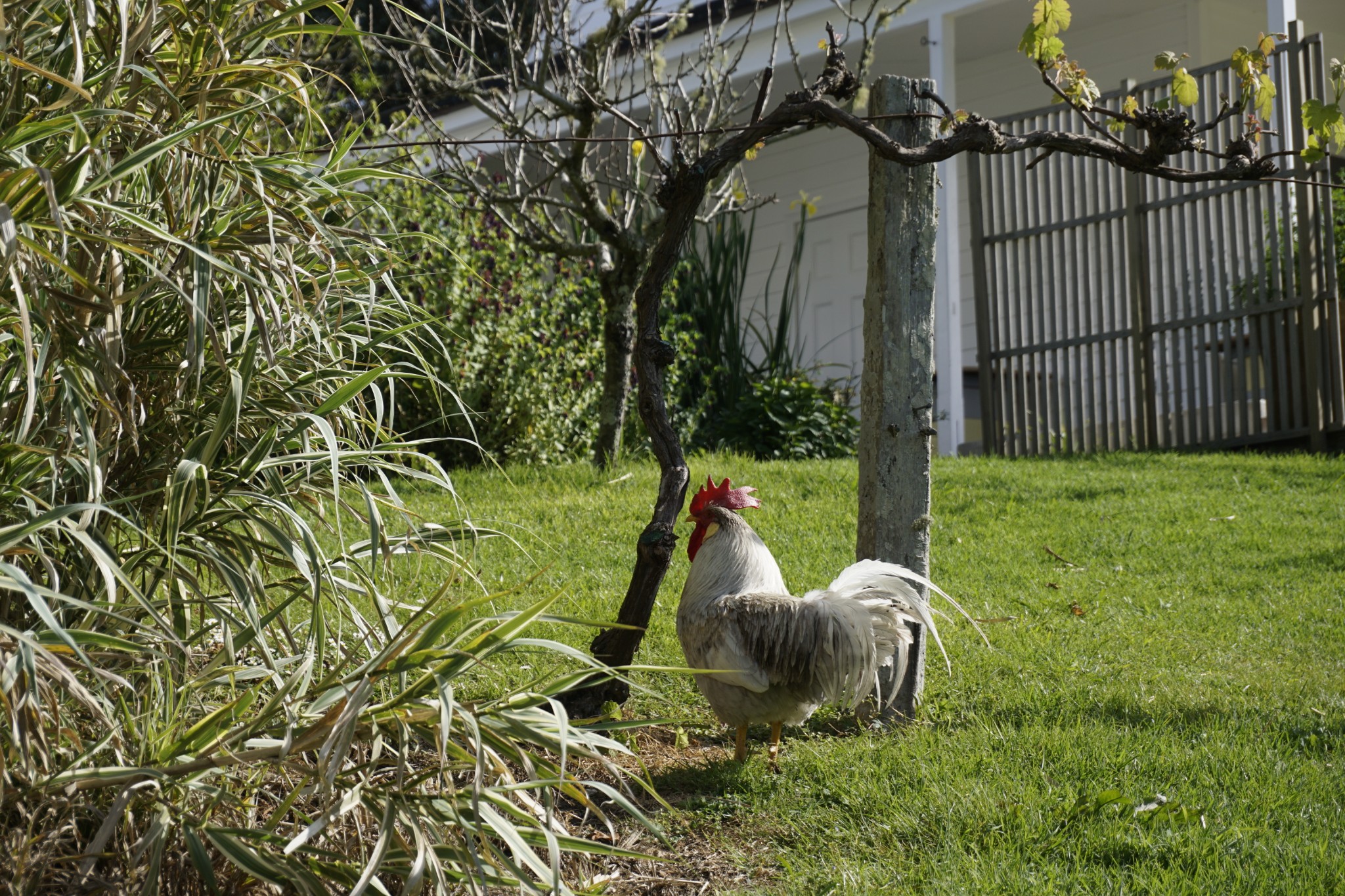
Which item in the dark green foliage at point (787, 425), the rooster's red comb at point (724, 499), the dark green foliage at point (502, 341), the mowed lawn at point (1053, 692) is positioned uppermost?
the dark green foliage at point (502, 341)

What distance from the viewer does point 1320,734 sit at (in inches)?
129

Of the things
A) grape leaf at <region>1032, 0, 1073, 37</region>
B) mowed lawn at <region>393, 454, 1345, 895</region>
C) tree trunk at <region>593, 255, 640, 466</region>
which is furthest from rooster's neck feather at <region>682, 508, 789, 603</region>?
tree trunk at <region>593, 255, 640, 466</region>

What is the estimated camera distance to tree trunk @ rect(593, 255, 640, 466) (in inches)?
252

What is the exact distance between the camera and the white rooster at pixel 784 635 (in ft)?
10.2

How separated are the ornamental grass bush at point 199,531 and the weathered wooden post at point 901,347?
1.38 meters

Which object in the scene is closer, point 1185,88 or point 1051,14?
point 1051,14

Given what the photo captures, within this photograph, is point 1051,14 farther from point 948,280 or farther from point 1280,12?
point 1280,12

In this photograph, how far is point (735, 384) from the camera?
905 centimetres

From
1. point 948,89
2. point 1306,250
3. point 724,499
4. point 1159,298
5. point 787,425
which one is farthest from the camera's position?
point 948,89

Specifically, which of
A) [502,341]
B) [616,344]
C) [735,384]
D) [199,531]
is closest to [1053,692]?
[199,531]

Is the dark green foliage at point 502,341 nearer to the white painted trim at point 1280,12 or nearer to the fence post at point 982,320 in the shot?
the fence post at point 982,320

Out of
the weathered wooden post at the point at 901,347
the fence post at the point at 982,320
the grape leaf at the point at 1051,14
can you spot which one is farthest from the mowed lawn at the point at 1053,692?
the grape leaf at the point at 1051,14

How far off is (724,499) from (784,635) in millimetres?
527

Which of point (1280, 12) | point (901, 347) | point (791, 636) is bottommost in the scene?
point (791, 636)
